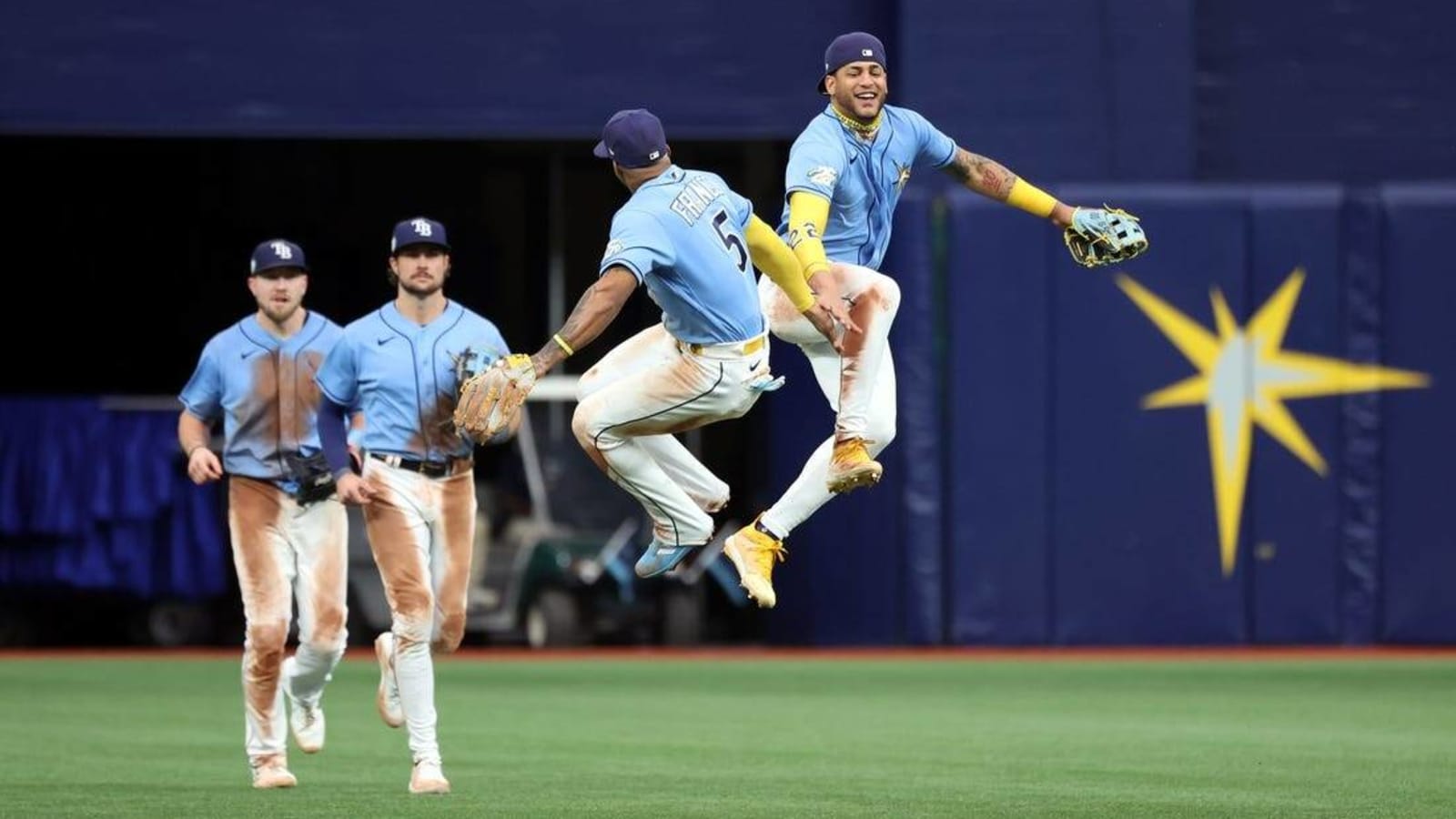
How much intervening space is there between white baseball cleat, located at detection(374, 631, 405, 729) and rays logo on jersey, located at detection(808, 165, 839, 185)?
3.22m

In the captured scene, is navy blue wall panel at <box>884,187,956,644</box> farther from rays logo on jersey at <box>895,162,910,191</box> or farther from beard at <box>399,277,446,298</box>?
rays logo on jersey at <box>895,162,910,191</box>

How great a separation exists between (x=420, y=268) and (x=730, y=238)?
2252 millimetres

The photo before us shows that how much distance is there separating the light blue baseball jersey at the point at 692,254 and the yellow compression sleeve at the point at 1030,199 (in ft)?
4.13

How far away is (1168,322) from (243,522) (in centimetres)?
Result: 1143

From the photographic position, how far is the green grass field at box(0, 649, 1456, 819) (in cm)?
1145

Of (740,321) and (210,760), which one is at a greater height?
(740,321)

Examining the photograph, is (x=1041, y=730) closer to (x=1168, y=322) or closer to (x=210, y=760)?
(x=210, y=760)

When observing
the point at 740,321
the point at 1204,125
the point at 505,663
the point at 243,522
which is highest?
the point at 1204,125

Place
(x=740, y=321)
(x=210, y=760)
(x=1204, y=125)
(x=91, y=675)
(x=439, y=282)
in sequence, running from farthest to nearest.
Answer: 1. (x=1204, y=125)
2. (x=91, y=675)
3. (x=210, y=760)
4. (x=439, y=282)
5. (x=740, y=321)

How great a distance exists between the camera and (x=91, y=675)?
2031cm

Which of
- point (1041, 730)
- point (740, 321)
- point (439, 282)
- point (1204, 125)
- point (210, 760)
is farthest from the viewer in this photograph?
point (1204, 125)

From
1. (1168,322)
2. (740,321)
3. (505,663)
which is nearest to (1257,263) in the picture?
(1168,322)

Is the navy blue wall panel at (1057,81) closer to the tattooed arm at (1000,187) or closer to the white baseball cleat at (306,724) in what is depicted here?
the white baseball cleat at (306,724)

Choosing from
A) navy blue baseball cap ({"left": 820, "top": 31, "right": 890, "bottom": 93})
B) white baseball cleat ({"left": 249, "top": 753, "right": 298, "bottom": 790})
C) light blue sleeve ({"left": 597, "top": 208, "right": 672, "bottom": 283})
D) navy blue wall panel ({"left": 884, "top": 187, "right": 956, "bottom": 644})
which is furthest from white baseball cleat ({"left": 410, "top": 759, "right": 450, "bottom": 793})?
navy blue wall panel ({"left": 884, "top": 187, "right": 956, "bottom": 644})
